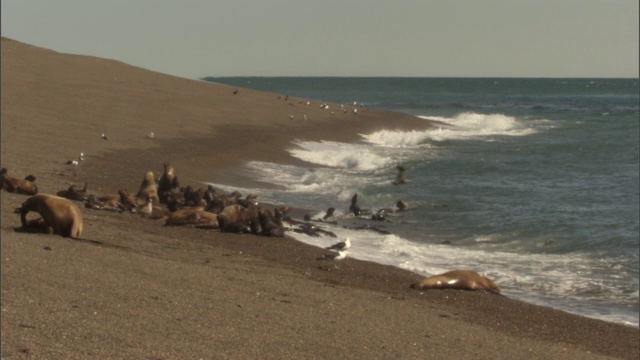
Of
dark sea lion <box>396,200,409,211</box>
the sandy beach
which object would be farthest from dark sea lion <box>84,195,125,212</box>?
dark sea lion <box>396,200,409,211</box>

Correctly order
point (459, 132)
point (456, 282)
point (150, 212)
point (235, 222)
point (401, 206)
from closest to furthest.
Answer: point (456, 282) < point (235, 222) < point (150, 212) < point (401, 206) < point (459, 132)

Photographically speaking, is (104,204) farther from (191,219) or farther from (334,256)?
(334,256)

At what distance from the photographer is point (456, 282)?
11.9 meters

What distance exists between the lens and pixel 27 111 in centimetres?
2727

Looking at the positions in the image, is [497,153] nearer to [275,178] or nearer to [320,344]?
[275,178]

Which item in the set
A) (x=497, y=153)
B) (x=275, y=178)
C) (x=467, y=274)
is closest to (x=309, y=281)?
(x=467, y=274)

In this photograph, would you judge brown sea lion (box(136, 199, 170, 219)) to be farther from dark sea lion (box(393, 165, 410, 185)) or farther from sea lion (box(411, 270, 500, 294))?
dark sea lion (box(393, 165, 410, 185))

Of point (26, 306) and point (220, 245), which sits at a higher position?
point (26, 306)

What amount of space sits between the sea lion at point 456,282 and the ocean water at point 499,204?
706 millimetres

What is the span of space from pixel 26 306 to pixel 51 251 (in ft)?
8.02

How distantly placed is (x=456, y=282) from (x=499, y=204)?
35.2ft

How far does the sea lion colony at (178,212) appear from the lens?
1093 centimetres

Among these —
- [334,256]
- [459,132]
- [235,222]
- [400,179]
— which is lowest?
[459,132]

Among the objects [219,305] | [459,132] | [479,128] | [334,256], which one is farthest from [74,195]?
[479,128]
